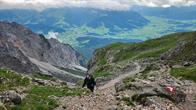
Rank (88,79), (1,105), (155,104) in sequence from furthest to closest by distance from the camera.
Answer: (88,79) → (155,104) → (1,105)

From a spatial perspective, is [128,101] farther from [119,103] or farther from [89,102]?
[89,102]

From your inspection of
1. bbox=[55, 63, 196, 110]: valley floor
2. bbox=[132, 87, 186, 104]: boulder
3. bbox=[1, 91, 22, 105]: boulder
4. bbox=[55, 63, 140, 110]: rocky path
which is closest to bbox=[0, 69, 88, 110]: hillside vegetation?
bbox=[1, 91, 22, 105]: boulder

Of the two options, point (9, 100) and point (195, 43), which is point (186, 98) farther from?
point (195, 43)

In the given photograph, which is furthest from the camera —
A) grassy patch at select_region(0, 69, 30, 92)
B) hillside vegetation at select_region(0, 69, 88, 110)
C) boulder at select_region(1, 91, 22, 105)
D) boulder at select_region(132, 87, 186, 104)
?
grassy patch at select_region(0, 69, 30, 92)

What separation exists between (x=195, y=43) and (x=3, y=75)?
191ft

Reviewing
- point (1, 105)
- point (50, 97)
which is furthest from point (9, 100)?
point (50, 97)

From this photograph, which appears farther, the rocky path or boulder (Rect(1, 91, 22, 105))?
the rocky path

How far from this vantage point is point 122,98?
4600 centimetres

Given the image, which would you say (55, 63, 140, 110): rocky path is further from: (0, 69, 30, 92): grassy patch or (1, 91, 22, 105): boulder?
(0, 69, 30, 92): grassy patch

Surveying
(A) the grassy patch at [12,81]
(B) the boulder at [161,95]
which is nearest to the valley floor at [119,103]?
(B) the boulder at [161,95]

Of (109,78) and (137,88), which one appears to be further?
(109,78)

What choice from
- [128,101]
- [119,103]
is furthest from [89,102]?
[128,101]

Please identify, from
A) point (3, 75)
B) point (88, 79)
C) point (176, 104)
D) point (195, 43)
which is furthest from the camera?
point (195, 43)

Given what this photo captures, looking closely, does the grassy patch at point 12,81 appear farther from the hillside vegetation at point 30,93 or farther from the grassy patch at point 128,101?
the grassy patch at point 128,101
